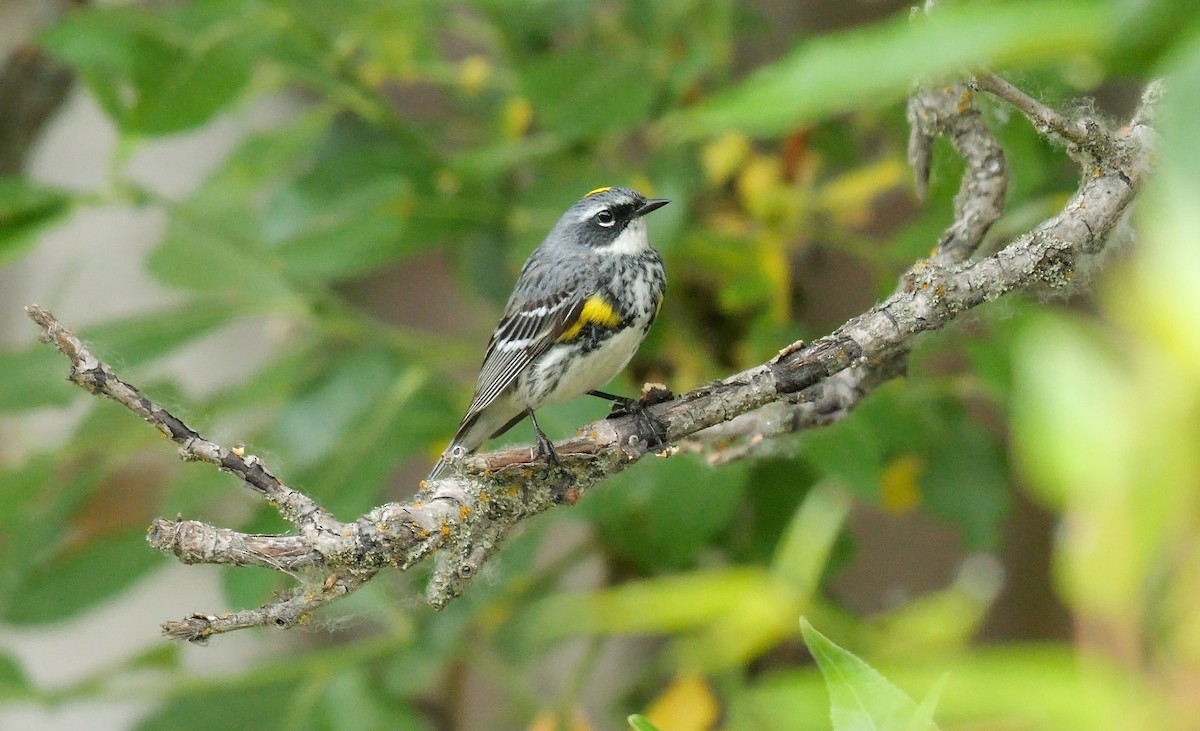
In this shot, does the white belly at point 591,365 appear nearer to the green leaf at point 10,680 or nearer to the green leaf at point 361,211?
the green leaf at point 361,211

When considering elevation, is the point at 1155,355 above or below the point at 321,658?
below

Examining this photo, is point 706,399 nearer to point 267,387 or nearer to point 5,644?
point 267,387

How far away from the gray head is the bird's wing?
12 centimetres

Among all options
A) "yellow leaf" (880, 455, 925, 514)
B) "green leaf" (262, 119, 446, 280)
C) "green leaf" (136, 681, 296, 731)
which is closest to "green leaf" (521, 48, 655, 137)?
"green leaf" (262, 119, 446, 280)

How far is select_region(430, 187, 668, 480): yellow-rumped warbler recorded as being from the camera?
122cm

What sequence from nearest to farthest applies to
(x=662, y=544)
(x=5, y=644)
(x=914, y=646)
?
(x=914, y=646)
(x=662, y=544)
(x=5, y=644)

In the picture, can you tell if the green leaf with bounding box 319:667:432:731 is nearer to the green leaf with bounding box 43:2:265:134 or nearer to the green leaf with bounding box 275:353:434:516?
the green leaf with bounding box 275:353:434:516

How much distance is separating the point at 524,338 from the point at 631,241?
191 mm

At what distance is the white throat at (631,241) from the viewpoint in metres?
1.34

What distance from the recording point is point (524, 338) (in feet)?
4.18

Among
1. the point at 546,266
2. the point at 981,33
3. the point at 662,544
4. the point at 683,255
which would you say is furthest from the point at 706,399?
the point at 683,255

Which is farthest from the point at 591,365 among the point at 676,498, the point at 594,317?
the point at 676,498

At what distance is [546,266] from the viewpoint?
1.35m

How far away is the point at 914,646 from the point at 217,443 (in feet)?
2.25
